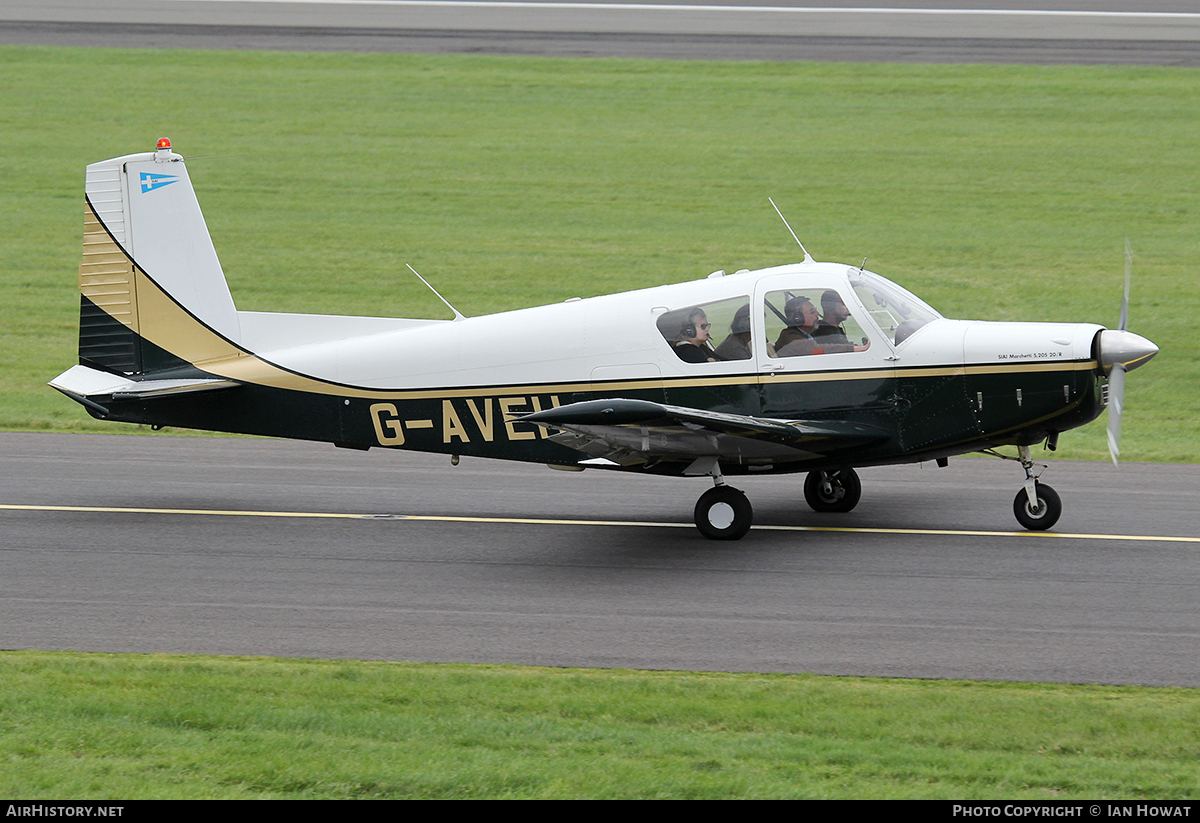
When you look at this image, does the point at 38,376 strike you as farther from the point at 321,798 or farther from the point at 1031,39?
the point at 1031,39

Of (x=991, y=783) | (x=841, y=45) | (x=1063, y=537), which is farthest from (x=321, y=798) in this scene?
(x=841, y=45)

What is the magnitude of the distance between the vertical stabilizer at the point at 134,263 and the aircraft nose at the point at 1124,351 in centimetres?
756

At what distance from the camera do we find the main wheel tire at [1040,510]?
453 inches

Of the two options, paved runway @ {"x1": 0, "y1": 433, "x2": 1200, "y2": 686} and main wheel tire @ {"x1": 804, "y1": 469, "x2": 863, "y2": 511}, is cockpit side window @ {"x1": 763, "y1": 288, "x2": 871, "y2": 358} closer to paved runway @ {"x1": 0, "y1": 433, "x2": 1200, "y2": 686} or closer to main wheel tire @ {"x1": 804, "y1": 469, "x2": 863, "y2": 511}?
main wheel tire @ {"x1": 804, "y1": 469, "x2": 863, "y2": 511}

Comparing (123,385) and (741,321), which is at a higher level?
(741,321)

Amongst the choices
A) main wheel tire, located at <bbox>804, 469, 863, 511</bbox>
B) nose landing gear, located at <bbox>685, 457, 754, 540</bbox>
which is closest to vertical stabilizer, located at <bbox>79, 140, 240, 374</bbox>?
nose landing gear, located at <bbox>685, 457, 754, 540</bbox>

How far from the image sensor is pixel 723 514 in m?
11.4

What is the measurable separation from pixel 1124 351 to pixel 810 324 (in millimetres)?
2451

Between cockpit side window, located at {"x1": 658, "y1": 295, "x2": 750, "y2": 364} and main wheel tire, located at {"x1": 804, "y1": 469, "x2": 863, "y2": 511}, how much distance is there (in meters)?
1.59

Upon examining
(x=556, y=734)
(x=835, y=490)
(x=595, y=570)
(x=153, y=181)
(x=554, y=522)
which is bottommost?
(x=556, y=734)

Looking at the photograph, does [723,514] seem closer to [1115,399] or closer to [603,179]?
[1115,399]

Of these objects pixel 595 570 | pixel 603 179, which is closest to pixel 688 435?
pixel 595 570

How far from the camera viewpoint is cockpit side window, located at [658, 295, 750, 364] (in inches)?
451

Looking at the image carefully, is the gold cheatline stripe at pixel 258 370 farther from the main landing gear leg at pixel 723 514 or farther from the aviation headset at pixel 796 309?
the main landing gear leg at pixel 723 514
